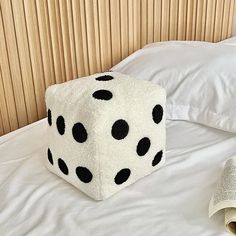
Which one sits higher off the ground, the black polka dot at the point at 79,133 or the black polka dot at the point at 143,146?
the black polka dot at the point at 79,133

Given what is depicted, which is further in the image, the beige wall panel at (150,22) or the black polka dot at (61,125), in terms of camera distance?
the beige wall panel at (150,22)

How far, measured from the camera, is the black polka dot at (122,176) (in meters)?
0.89

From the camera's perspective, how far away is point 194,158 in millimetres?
1024

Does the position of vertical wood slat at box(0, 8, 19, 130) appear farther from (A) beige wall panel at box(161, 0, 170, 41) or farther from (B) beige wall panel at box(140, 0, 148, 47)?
(A) beige wall panel at box(161, 0, 170, 41)

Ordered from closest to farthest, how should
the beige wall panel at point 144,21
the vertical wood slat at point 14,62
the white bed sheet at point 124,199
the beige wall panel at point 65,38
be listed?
the white bed sheet at point 124,199 → the vertical wood slat at point 14,62 → the beige wall panel at point 65,38 → the beige wall panel at point 144,21

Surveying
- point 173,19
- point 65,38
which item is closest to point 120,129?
point 65,38

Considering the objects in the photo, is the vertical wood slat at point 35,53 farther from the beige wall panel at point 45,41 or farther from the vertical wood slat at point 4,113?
the vertical wood slat at point 4,113

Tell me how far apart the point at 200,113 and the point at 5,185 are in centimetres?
65

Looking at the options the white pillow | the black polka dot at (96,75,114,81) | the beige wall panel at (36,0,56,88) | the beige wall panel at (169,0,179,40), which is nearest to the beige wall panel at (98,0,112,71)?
the white pillow

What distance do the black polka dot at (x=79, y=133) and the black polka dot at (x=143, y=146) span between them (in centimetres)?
15

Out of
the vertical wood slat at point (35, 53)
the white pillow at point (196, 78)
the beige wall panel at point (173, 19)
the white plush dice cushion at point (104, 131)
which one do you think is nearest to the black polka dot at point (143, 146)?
the white plush dice cushion at point (104, 131)

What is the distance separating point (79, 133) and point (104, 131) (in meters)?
0.06

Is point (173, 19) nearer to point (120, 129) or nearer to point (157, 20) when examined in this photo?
point (157, 20)

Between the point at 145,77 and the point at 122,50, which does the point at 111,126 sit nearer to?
the point at 145,77
